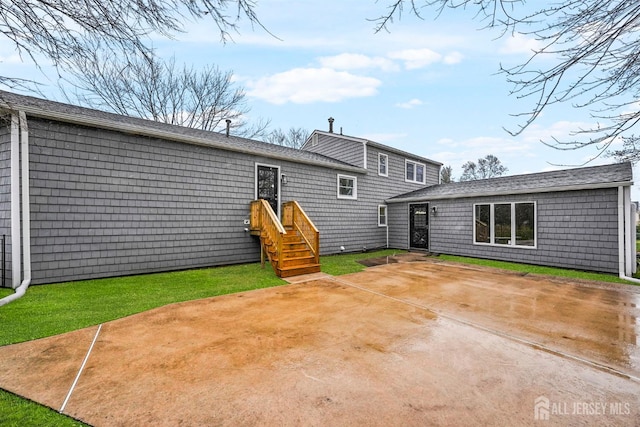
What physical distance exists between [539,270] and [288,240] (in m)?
6.89

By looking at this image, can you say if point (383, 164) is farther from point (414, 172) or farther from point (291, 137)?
point (291, 137)

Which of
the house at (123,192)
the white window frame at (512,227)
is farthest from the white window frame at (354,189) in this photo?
the white window frame at (512,227)

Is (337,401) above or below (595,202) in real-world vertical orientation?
below

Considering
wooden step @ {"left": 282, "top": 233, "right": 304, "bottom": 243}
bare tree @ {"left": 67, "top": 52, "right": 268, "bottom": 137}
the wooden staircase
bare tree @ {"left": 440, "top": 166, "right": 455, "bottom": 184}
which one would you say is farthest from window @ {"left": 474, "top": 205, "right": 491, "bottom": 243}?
bare tree @ {"left": 440, "top": 166, "right": 455, "bottom": 184}

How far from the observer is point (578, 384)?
2314mm

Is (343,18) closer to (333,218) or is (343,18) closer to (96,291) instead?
(96,291)

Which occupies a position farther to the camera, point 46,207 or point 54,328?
point 46,207

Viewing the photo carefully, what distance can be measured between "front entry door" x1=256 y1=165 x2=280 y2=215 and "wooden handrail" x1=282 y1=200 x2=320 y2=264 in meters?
0.36

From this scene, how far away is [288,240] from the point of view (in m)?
7.18

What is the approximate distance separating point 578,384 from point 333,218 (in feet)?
28.2

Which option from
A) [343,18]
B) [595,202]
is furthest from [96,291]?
[595,202]

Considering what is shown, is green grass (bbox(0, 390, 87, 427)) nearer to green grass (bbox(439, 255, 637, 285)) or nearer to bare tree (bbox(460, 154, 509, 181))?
green grass (bbox(439, 255, 637, 285))

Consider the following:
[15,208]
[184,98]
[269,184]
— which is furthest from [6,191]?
[184,98]

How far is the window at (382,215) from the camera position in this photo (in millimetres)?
12429
